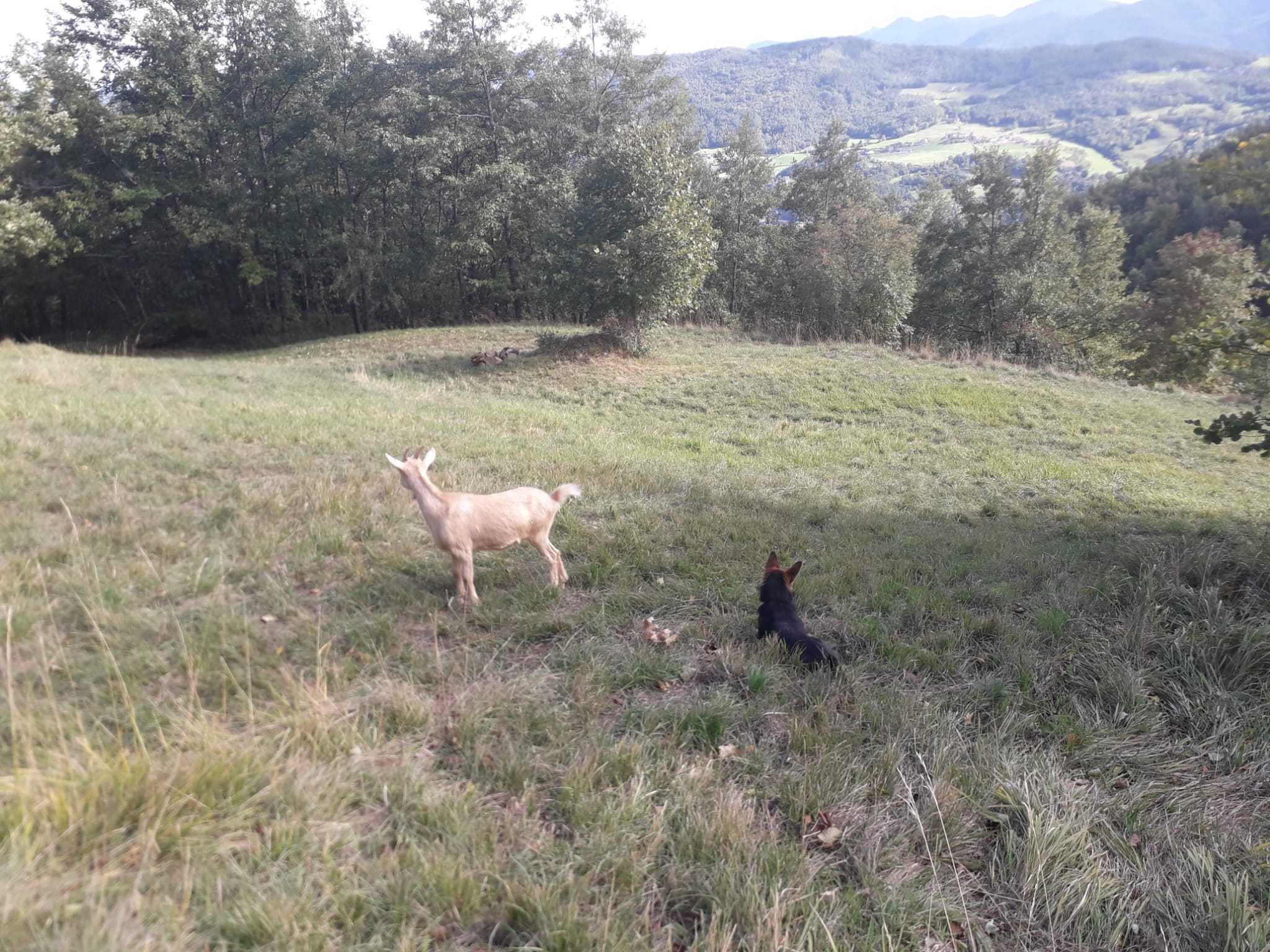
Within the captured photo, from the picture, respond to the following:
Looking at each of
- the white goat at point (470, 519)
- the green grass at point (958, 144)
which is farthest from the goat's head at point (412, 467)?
the green grass at point (958, 144)

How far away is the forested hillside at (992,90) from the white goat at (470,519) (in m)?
72.9

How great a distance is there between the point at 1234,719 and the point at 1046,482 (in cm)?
776

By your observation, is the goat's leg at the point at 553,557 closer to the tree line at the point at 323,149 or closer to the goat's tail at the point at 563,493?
the goat's tail at the point at 563,493

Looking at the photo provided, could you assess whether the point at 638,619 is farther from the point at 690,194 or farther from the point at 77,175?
the point at 77,175

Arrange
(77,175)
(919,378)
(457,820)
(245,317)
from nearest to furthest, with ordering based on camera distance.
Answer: (457,820) < (919,378) < (77,175) < (245,317)

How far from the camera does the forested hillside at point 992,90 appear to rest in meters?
92.6

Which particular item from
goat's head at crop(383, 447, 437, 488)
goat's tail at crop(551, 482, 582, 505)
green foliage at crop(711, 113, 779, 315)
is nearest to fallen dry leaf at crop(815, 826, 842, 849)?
goat's tail at crop(551, 482, 582, 505)

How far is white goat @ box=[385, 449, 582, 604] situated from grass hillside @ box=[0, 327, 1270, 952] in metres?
0.32

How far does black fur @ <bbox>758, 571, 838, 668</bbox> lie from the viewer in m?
3.95

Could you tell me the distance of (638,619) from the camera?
440cm

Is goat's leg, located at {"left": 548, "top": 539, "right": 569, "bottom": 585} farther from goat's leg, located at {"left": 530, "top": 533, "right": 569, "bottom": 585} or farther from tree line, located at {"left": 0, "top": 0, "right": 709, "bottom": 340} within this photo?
tree line, located at {"left": 0, "top": 0, "right": 709, "bottom": 340}

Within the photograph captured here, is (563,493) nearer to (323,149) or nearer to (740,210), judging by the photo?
(323,149)

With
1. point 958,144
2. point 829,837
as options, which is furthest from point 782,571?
point 958,144

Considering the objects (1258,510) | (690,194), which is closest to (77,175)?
(690,194)
